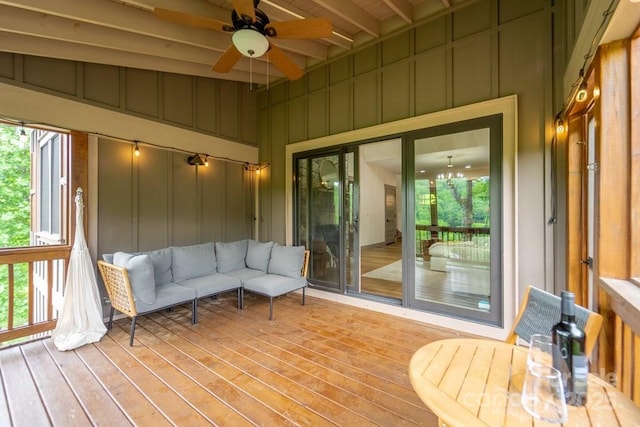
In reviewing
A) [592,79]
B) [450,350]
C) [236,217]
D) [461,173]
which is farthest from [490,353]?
[236,217]

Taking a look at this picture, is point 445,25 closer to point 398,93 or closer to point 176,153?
point 398,93

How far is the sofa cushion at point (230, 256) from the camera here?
13.9 ft

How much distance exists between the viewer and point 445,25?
3324 millimetres

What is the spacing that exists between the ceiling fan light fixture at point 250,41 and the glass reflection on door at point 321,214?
2122 mm

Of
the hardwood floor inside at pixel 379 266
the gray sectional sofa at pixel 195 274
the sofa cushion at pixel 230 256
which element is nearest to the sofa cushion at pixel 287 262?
the gray sectional sofa at pixel 195 274

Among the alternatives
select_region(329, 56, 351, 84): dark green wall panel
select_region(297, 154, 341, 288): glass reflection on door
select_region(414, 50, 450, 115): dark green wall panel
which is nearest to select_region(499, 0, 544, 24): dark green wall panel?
select_region(414, 50, 450, 115): dark green wall panel

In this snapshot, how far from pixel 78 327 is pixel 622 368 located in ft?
14.3

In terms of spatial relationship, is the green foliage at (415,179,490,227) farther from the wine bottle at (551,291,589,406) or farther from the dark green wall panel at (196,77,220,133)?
the dark green wall panel at (196,77,220,133)

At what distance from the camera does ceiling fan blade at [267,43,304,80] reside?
2691 millimetres

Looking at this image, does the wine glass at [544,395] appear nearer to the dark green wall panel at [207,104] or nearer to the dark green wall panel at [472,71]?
the dark green wall panel at [472,71]

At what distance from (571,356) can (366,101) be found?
3.70 meters

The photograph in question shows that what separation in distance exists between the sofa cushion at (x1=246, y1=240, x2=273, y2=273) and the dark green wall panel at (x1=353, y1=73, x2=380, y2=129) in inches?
90.8

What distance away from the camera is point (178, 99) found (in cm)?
426

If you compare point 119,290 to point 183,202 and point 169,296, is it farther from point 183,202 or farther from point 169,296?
point 183,202
